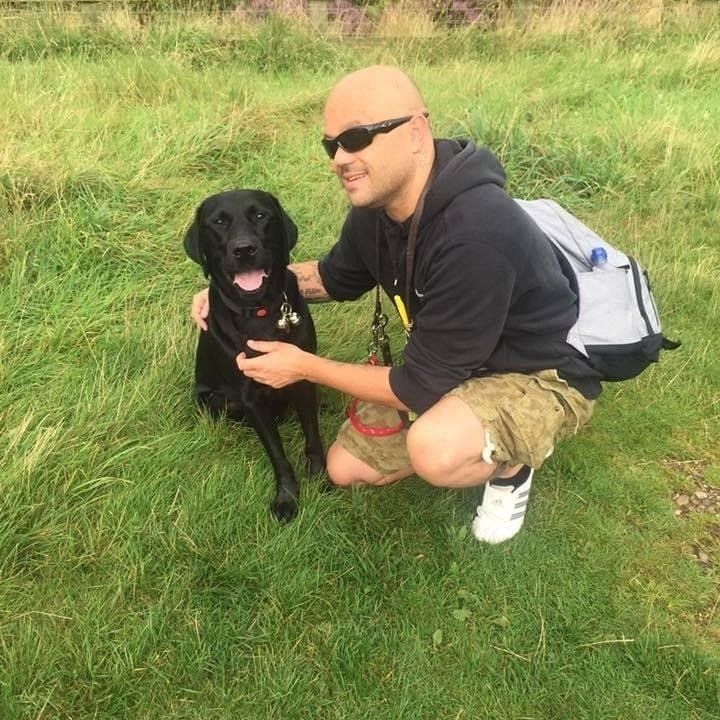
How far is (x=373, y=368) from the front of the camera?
206cm

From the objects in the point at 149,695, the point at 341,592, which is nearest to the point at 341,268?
the point at 341,592

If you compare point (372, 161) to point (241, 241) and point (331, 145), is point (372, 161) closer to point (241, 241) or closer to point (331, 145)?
point (331, 145)

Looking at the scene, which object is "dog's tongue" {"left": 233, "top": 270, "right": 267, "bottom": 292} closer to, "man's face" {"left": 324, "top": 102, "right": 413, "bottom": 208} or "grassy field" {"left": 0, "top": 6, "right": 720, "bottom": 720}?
"man's face" {"left": 324, "top": 102, "right": 413, "bottom": 208}

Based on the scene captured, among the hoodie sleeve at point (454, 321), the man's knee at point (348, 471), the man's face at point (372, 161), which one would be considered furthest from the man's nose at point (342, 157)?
the man's knee at point (348, 471)

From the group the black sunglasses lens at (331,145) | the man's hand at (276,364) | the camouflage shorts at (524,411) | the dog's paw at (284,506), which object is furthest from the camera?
the dog's paw at (284,506)

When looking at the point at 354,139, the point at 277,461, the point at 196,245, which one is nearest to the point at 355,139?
the point at 354,139

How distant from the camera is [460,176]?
1.79 m

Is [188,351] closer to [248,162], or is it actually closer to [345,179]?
[345,179]

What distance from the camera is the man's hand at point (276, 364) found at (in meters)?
2.10

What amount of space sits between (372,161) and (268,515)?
46.3 inches

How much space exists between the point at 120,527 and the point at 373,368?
0.94 meters

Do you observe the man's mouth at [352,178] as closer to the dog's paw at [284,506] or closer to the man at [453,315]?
the man at [453,315]

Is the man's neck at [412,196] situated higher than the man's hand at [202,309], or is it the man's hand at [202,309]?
the man's neck at [412,196]

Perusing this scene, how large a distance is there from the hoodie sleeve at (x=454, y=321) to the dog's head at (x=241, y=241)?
0.56 m
